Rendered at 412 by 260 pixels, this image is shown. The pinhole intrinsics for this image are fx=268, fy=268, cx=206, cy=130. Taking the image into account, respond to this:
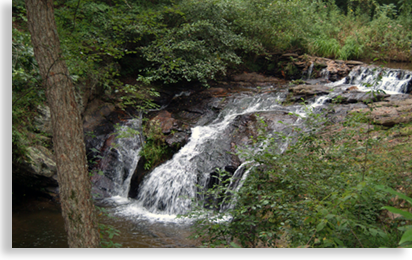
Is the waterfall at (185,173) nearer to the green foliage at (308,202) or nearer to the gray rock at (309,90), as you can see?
the gray rock at (309,90)

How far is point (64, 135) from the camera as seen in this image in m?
3.39

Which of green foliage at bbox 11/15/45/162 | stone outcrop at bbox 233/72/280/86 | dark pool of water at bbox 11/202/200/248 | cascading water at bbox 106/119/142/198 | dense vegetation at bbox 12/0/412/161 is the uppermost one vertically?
dense vegetation at bbox 12/0/412/161

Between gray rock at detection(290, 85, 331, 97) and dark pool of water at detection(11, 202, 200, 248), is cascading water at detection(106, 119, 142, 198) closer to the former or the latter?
dark pool of water at detection(11, 202, 200, 248)

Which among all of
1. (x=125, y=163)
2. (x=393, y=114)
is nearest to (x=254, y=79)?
(x=393, y=114)

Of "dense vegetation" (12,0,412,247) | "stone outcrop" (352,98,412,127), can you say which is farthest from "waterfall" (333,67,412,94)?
"dense vegetation" (12,0,412,247)

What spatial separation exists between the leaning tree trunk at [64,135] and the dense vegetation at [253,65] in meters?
0.26

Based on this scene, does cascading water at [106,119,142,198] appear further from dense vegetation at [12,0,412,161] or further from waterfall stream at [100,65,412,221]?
dense vegetation at [12,0,412,161]

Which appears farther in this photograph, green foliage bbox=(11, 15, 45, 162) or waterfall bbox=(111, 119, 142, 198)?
waterfall bbox=(111, 119, 142, 198)

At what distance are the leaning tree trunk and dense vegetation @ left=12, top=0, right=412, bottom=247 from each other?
26 cm

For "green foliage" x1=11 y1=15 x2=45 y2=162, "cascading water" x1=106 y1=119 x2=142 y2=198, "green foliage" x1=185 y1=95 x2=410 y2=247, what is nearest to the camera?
"green foliage" x1=185 y1=95 x2=410 y2=247

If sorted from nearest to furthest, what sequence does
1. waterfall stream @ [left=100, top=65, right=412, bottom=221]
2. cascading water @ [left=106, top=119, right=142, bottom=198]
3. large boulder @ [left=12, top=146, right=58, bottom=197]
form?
large boulder @ [left=12, top=146, right=58, bottom=197]
waterfall stream @ [left=100, top=65, right=412, bottom=221]
cascading water @ [left=106, top=119, right=142, bottom=198]

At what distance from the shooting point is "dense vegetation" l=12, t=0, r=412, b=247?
3.07m

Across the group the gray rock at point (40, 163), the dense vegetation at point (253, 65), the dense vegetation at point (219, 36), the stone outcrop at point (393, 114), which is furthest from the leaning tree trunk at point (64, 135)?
the stone outcrop at point (393, 114)

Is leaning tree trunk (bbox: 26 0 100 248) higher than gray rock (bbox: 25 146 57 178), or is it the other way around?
leaning tree trunk (bbox: 26 0 100 248)
